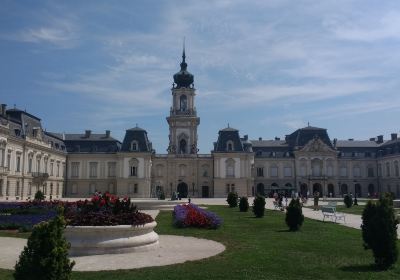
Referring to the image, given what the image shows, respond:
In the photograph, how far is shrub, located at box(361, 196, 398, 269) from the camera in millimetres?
9141

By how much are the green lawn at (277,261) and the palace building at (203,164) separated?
167 ft

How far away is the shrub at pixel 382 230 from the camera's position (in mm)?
9141

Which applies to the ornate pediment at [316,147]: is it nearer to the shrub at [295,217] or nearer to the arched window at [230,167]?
the arched window at [230,167]

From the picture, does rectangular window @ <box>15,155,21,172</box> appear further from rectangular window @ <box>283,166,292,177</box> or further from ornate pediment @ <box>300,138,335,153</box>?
ornate pediment @ <box>300,138,335,153</box>

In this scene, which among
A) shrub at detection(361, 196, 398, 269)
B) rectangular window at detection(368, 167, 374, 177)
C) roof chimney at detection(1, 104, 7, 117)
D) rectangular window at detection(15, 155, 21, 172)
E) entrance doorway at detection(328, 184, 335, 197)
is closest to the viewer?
shrub at detection(361, 196, 398, 269)

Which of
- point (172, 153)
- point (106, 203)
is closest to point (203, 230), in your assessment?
point (106, 203)

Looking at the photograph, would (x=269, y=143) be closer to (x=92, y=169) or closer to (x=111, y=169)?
(x=111, y=169)

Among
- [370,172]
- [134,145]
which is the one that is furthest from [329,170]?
[134,145]

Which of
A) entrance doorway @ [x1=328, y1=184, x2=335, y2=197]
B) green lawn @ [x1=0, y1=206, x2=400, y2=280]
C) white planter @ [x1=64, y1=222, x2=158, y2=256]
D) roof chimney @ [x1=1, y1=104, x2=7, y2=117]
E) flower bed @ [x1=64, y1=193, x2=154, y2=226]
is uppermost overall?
roof chimney @ [x1=1, y1=104, x2=7, y2=117]

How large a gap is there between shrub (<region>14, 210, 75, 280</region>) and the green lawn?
255cm

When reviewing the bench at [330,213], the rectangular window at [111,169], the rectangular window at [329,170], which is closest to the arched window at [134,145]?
the rectangular window at [111,169]

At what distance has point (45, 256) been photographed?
19.4 feet

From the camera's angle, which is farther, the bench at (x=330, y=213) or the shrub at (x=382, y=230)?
the bench at (x=330, y=213)

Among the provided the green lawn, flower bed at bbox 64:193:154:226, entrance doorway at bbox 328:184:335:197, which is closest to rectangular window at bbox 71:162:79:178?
entrance doorway at bbox 328:184:335:197
